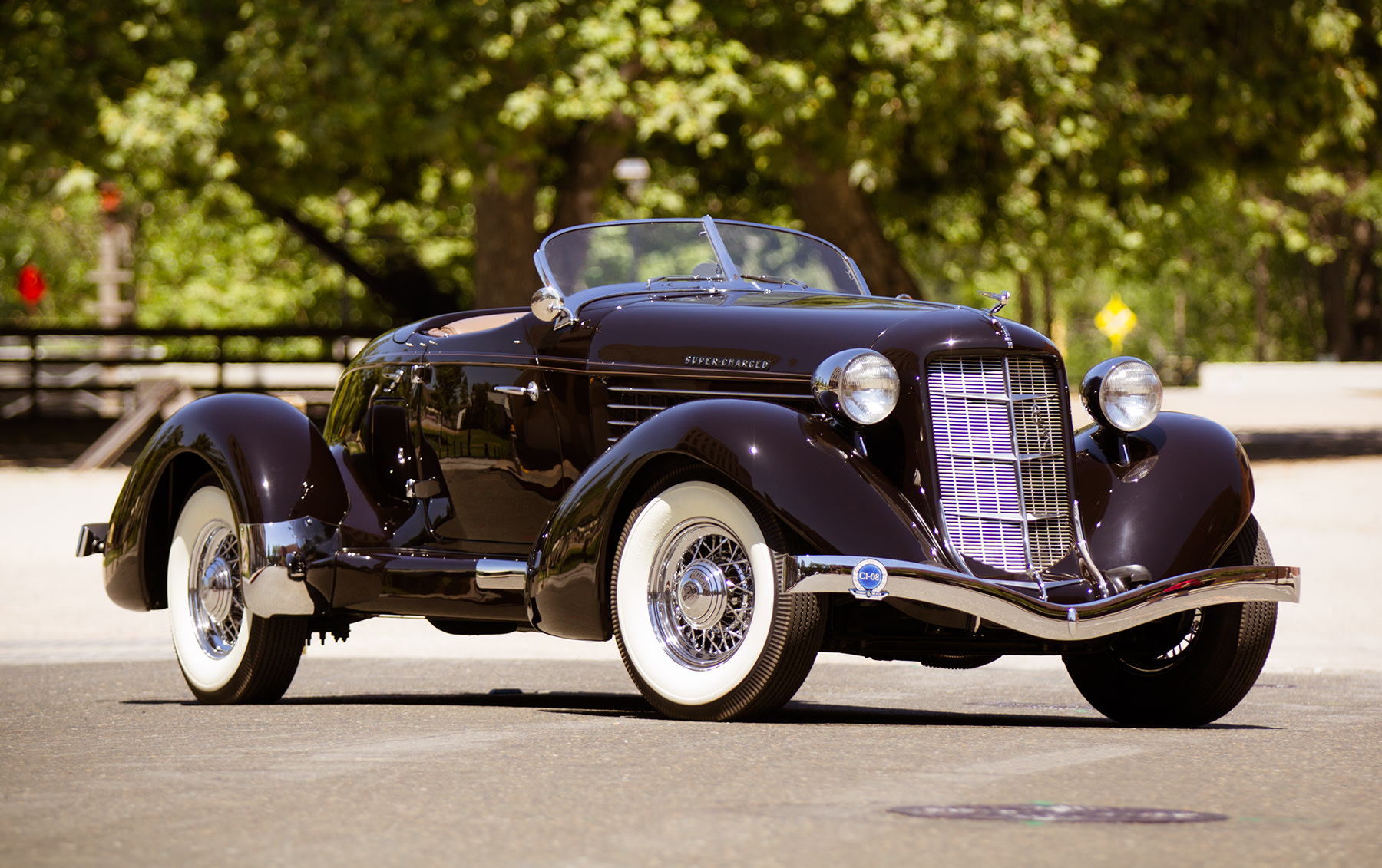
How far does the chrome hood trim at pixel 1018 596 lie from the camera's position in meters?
6.00

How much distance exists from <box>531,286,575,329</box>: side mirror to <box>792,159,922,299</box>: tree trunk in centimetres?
1542

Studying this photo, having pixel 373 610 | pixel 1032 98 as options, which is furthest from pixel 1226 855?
pixel 1032 98

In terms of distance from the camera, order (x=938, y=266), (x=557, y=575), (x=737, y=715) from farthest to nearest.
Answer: (x=938, y=266) → (x=557, y=575) → (x=737, y=715)

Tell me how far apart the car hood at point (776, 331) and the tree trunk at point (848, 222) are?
15.4m

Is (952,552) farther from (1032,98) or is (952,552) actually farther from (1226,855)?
(1032,98)

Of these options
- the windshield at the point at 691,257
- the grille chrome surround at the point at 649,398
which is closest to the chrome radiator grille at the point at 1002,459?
the grille chrome surround at the point at 649,398

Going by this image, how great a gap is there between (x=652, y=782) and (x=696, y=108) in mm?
14510

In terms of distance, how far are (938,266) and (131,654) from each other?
36.0 metres

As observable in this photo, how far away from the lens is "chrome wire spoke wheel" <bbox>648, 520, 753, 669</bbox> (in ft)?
20.9

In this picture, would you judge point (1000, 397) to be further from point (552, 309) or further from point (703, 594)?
point (552, 309)


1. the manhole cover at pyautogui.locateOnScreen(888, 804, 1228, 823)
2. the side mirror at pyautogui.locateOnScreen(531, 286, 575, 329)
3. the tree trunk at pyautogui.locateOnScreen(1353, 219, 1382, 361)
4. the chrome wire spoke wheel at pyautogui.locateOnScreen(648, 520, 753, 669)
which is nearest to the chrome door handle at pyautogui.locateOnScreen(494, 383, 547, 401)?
the side mirror at pyautogui.locateOnScreen(531, 286, 575, 329)

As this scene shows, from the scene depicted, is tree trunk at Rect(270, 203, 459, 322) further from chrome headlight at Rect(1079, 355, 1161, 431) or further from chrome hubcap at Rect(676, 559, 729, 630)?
chrome hubcap at Rect(676, 559, 729, 630)

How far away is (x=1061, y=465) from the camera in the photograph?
6.87 metres

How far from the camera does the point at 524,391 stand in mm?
7504
